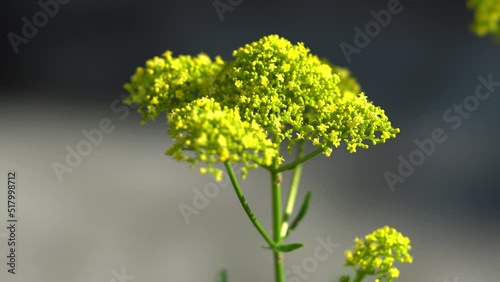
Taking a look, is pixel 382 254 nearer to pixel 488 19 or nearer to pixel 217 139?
pixel 217 139

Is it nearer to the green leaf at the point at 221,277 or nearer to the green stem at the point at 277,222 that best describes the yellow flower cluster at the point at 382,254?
the green stem at the point at 277,222

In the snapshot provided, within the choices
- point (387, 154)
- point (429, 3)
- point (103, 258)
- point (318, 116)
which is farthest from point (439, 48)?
point (318, 116)

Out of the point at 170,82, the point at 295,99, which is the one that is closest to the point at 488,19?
the point at 295,99

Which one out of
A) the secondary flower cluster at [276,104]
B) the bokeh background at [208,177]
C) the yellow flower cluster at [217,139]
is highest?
the bokeh background at [208,177]

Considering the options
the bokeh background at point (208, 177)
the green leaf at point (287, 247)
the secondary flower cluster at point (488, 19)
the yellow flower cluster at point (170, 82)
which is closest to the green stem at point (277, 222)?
the green leaf at point (287, 247)

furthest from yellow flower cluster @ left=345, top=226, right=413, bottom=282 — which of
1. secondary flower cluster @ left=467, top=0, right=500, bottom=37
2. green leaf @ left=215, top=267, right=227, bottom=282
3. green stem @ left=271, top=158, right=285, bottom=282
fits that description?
secondary flower cluster @ left=467, top=0, right=500, bottom=37
